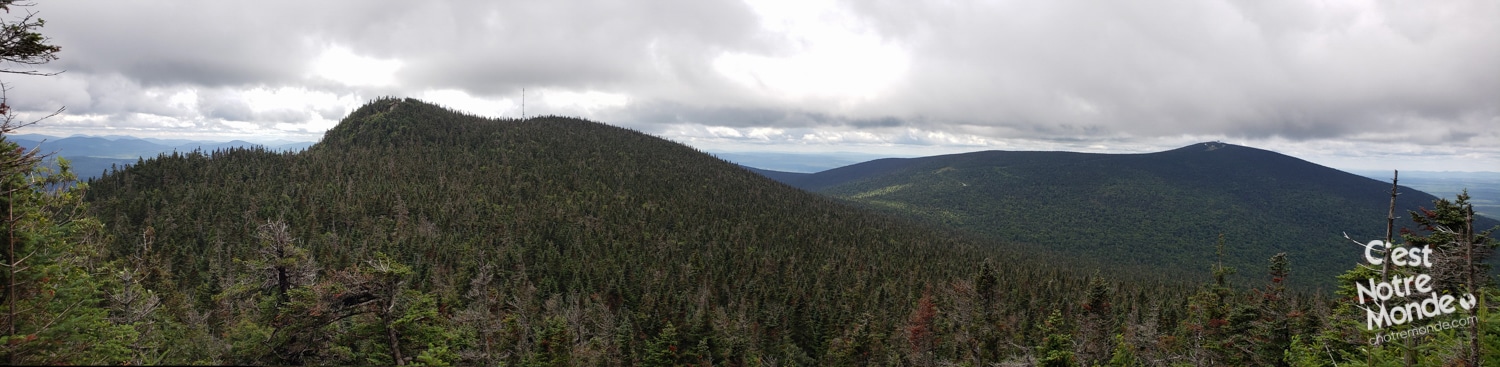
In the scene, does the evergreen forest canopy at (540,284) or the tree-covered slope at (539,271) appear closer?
the evergreen forest canopy at (540,284)

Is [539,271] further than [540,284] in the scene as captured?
Yes

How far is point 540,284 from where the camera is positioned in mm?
91625

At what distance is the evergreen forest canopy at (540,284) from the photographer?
19406mm

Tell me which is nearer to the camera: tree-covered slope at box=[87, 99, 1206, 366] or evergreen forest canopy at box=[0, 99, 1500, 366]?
evergreen forest canopy at box=[0, 99, 1500, 366]

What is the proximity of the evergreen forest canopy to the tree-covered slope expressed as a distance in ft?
1.28

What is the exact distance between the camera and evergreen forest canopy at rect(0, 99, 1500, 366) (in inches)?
764

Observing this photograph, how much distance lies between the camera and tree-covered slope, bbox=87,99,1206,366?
26.3 meters

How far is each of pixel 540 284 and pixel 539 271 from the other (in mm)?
5703

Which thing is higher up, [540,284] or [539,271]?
[539,271]

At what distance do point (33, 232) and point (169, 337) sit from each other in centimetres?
2003

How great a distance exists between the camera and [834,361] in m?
63.3

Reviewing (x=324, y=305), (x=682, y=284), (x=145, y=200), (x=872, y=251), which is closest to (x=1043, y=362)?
(x=324, y=305)

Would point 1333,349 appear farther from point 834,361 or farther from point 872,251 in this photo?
point 872,251

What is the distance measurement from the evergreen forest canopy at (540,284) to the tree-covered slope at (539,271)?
15.4 inches
